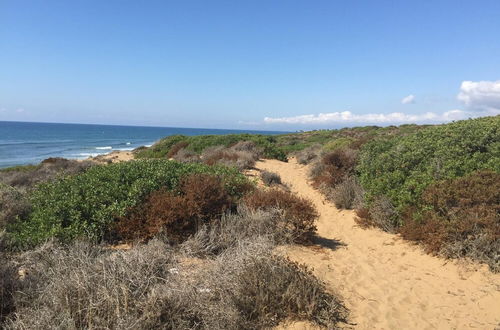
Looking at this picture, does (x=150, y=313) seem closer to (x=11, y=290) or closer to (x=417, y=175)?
(x=11, y=290)

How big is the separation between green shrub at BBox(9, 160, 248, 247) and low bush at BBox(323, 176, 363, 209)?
3755 millimetres

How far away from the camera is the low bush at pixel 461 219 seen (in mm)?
5906

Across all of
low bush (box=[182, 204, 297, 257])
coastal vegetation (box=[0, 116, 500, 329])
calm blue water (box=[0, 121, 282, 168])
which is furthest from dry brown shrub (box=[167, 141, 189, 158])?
calm blue water (box=[0, 121, 282, 168])

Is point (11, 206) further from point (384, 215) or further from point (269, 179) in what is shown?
point (384, 215)

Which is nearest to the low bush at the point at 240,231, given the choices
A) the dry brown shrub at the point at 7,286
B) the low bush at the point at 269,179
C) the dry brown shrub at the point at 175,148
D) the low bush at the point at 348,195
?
the dry brown shrub at the point at 7,286

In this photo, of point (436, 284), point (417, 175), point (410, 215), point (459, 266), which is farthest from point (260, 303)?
point (417, 175)

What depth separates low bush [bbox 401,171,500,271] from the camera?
233 inches

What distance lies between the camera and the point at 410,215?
7.63m

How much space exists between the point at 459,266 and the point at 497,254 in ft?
2.17

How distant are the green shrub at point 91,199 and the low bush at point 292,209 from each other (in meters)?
1.19

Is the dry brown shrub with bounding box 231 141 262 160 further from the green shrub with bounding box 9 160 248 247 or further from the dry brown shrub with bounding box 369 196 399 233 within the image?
the dry brown shrub with bounding box 369 196 399 233

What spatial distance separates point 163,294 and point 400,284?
13.7 feet

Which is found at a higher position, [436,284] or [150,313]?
[150,313]

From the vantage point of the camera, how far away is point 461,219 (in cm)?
643
